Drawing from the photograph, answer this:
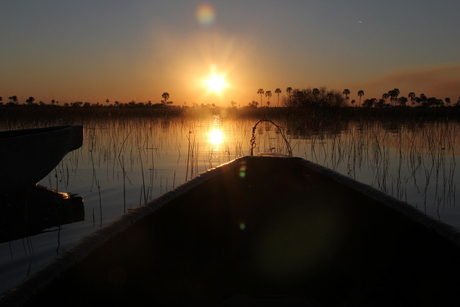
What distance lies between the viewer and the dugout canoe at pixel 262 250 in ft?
4.25

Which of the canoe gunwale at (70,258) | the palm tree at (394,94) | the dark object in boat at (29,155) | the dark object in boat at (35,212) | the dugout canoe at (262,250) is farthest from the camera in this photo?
the palm tree at (394,94)

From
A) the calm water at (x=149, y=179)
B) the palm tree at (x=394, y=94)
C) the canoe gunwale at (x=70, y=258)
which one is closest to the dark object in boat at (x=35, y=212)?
the calm water at (x=149, y=179)

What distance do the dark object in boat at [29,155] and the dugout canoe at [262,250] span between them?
2.20 metres

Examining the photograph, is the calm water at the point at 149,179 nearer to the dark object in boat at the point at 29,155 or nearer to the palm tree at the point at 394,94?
the dark object in boat at the point at 29,155

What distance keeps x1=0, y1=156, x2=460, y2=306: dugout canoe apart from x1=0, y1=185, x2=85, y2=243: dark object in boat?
5.49 ft

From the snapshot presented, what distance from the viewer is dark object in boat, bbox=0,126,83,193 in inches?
136

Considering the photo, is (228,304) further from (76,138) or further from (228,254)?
(76,138)

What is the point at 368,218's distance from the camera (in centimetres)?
199

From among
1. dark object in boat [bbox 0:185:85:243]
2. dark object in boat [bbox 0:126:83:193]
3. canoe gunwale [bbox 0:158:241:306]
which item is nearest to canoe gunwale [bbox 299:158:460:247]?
canoe gunwale [bbox 0:158:241:306]

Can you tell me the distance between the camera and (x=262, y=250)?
2.32m

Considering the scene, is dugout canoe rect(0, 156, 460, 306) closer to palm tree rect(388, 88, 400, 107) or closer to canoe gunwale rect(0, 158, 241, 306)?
canoe gunwale rect(0, 158, 241, 306)

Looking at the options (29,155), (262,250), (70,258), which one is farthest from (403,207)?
(29,155)

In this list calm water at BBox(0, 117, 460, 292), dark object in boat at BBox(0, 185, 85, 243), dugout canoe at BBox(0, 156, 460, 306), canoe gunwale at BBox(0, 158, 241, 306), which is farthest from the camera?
dark object in boat at BBox(0, 185, 85, 243)

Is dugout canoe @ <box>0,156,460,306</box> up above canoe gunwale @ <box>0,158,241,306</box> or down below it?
below
